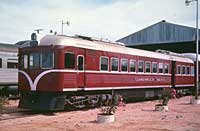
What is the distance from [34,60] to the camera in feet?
55.1

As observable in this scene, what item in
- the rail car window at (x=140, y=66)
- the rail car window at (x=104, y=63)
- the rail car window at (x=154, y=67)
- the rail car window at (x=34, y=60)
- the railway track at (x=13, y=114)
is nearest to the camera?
the railway track at (x=13, y=114)

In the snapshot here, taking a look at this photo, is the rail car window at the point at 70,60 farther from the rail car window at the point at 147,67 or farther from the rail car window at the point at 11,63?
the rail car window at the point at 11,63

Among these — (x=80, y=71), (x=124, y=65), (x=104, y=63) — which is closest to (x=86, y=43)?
(x=80, y=71)

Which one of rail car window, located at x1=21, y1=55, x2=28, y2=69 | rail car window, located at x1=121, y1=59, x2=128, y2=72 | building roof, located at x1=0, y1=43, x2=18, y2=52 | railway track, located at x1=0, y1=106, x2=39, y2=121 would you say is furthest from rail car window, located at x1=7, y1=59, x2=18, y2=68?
rail car window, located at x1=121, y1=59, x2=128, y2=72

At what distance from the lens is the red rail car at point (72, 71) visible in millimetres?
16062

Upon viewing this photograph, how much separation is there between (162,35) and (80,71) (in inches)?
1064

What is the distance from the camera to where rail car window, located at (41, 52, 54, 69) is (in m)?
16.2

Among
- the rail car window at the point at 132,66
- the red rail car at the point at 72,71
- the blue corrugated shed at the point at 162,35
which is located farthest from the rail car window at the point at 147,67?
the blue corrugated shed at the point at 162,35

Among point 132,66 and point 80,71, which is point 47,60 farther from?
point 132,66

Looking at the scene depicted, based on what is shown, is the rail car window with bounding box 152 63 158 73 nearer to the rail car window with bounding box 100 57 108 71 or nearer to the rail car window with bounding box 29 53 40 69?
the rail car window with bounding box 100 57 108 71

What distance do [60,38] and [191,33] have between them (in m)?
27.1

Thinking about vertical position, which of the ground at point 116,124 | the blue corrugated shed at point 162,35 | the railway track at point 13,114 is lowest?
the railway track at point 13,114

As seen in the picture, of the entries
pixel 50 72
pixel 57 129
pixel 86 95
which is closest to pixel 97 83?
pixel 86 95

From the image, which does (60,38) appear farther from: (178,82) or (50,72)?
(178,82)
